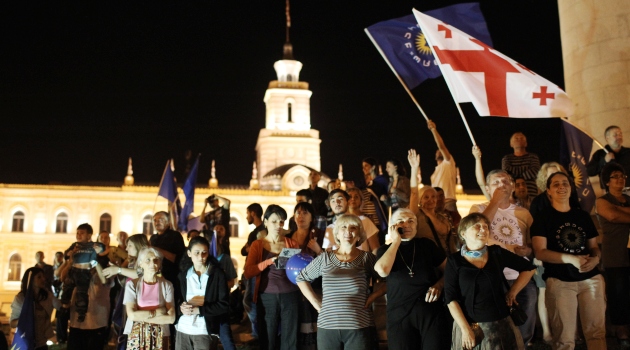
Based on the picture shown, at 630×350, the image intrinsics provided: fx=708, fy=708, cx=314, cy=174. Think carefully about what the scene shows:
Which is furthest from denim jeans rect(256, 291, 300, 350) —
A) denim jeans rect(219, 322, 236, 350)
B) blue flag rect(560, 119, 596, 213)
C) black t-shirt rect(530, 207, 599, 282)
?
blue flag rect(560, 119, 596, 213)

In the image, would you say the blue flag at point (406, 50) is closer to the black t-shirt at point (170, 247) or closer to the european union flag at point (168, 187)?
the black t-shirt at point (170, 247)

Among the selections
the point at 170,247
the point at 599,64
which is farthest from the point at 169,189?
the point at 599,64

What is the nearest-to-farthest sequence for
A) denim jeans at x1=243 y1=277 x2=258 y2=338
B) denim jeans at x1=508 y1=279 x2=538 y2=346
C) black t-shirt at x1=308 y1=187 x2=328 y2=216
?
denim jeans at x1=508 y1=279 x2=538 y2=346 < denim jeans at x1=243 y1=277 x2=258 y2=338 < black t-shirt at x1=308 y1=187 x2=328 y2=216

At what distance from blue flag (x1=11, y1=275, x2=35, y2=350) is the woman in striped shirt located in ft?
13.9

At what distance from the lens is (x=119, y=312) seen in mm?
8523

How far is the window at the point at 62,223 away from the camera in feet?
150

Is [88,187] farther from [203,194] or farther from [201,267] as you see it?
[201,267]

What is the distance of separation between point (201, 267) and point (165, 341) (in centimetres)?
86

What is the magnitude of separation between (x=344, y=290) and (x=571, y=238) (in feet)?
7.15

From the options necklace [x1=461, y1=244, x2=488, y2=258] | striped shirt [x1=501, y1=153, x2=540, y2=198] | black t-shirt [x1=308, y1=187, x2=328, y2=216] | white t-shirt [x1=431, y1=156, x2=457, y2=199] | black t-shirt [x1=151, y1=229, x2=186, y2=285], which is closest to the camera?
necklace [x1=461, y1=244, x2=488, y2=258]

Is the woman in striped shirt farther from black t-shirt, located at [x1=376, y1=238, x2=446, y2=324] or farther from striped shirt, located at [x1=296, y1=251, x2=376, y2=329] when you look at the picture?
black t-shirt, located at [x1=376, y1=238, x2=446, y2=324]

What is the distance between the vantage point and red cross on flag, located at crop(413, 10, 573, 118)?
28.0 feet

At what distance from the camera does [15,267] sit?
44.2m

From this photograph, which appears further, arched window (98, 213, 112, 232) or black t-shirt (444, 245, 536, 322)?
arched window (98, 213, 112, 232)
